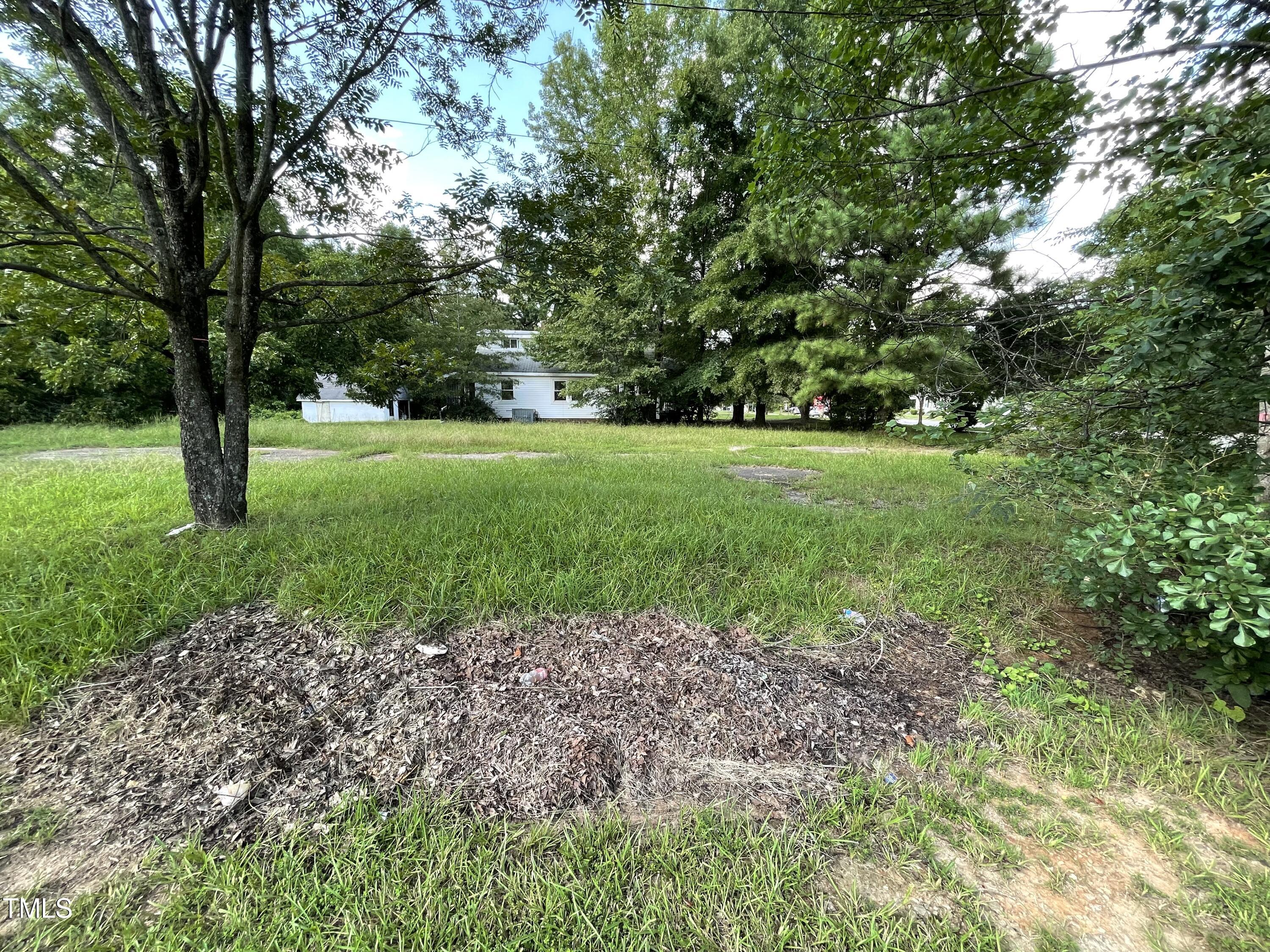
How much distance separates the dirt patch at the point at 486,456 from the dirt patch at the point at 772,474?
3177mm

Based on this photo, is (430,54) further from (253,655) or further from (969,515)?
(969,515)

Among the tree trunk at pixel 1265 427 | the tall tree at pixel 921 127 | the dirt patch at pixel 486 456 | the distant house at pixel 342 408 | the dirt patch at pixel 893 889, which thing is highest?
the tall tree at pixel 921 127

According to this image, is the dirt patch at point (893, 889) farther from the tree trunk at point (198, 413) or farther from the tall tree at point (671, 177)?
the tall tree at point (671, 177)

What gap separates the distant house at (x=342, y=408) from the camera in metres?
19.7

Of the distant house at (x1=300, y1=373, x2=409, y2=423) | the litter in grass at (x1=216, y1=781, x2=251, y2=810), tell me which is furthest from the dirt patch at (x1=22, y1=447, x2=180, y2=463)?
the distant house at (x1=300, y1=373, x2=409, y2=423)

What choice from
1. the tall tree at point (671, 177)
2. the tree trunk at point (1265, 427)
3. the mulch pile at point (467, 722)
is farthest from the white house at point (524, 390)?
the tree trunk at point (1265, 427)

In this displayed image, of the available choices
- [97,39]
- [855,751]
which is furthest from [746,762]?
[97,39]

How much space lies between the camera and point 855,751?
165 centimetres

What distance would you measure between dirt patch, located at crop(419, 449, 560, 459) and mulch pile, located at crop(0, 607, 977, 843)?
5.13 m

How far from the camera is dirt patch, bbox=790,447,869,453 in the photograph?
9.37 metres

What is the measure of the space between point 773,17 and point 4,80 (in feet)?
16.4

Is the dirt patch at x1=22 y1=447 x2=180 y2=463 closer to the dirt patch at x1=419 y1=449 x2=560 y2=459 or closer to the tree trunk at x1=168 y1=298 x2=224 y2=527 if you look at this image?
the dirt patch at x1=419 y1=449 x2=560 y2=459

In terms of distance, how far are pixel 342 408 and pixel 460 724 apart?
906 inches

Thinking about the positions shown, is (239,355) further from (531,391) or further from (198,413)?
(531,391)
